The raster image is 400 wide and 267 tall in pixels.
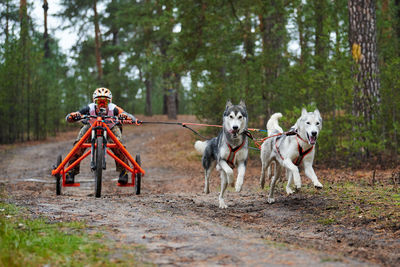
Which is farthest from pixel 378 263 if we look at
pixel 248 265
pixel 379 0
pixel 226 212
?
pixel 379 0

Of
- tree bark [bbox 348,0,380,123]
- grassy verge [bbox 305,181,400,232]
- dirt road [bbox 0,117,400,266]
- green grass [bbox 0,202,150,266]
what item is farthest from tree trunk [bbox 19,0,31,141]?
green grass [bbox 0,202,150,266]

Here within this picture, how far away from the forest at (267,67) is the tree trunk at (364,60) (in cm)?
3

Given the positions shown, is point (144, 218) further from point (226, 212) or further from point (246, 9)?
point (246, 9)

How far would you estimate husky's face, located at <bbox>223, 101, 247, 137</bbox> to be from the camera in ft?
23.3

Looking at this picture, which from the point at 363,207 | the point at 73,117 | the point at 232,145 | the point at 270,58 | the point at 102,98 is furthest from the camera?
the point at 270,58

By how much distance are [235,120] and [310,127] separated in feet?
4.05

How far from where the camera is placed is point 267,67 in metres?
16.0

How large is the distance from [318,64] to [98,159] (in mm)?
8187

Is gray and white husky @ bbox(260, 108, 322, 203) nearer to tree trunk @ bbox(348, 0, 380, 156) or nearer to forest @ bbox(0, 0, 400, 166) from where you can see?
forest @ bbox(0, 0, 400, 166)

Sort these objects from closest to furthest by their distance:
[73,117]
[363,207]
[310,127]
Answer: [363,207], [310,127], [73,117]

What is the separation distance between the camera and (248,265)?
3.57m

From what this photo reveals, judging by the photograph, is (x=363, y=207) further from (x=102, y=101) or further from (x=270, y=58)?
(x=270, y=58)

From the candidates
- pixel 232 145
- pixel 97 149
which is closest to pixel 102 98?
pixel 97 149

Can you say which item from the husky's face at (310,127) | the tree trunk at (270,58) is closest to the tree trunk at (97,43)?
the tree trunk at (270,58)
